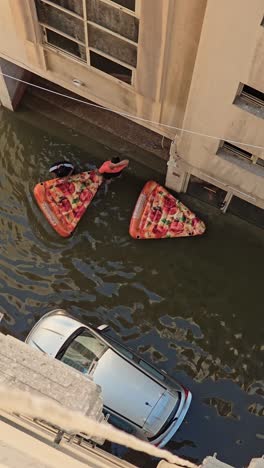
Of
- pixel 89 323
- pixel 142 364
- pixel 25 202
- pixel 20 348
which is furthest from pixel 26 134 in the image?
pixel 20 348

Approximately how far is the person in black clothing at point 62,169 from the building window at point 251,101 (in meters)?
5.77

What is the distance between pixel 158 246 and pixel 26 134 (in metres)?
4.96

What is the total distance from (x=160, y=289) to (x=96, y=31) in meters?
6.47

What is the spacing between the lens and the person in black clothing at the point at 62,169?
13.6 metres

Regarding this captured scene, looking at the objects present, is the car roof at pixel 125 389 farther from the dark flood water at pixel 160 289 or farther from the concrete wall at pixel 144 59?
the concrete wall at pixel 144 59

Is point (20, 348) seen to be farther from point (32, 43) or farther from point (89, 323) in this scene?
point (32, 43)

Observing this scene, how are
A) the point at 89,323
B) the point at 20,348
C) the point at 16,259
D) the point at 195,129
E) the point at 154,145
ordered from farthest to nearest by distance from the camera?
the point at 154,145, the point at 16,259, the point at 89,323, the point at 195,129, the point at 20,348

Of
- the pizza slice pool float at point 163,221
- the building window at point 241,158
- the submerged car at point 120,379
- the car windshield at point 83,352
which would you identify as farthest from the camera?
the pizza slice pool float at point 163,221

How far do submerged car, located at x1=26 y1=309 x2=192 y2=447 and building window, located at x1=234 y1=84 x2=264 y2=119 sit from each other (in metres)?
5.77

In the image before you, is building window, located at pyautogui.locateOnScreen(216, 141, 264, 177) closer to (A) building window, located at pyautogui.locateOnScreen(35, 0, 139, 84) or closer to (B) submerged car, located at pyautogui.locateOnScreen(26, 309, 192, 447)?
(A) building window, located at pyautogui.locateOnScreen(35, 0, 139, 84)

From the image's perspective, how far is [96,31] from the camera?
9.70m

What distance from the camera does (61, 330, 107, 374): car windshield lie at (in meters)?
11.1

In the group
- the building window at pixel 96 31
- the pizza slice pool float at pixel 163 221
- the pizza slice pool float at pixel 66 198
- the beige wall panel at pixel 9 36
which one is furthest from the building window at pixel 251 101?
the pizza slice pool float at pixel 66 198

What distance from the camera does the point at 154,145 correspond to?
1434 cm
